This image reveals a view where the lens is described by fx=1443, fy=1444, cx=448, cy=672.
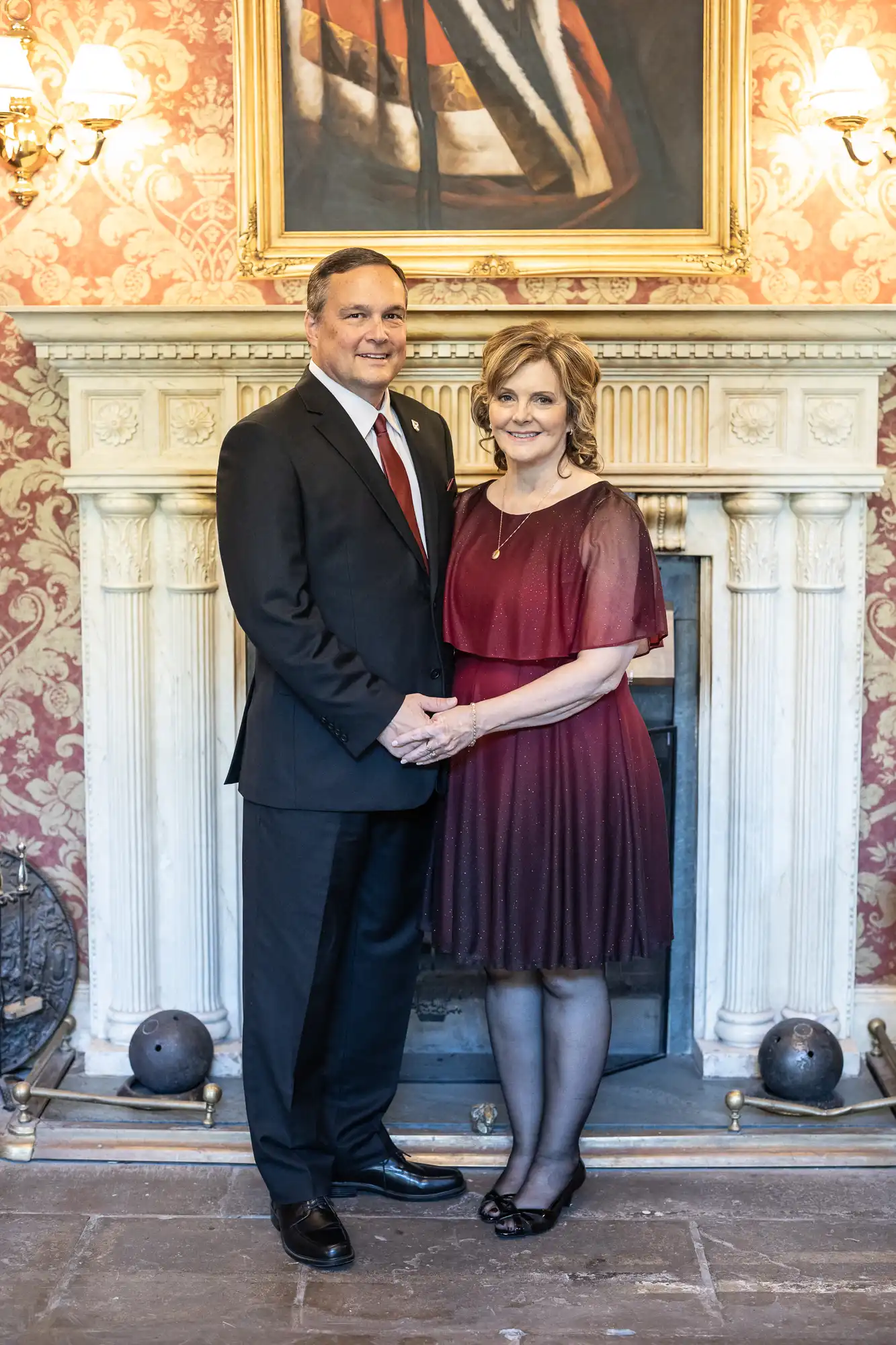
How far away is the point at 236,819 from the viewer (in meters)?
3.20

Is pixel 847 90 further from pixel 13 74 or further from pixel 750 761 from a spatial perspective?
pixel 13 74

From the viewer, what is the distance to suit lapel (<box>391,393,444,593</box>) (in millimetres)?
2508

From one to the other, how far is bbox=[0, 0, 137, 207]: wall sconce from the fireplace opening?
149 centimetres

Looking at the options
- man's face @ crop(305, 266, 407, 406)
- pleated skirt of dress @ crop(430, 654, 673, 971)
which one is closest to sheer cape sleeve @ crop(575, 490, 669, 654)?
pleated skirt of dress @ crop(430, 654, 673, 971)

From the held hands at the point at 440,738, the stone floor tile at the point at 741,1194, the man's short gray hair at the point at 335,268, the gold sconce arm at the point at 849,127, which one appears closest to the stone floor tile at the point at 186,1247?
the stone floor tile at the point at 741,1194

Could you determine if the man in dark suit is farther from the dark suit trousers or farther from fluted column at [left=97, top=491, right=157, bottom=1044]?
fluted column at [left=97, top=491, right=157, bottom=1044]

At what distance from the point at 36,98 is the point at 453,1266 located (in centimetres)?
245

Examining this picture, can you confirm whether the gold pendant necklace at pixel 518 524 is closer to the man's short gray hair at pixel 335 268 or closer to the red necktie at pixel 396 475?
the red necktie at pixel 396 475

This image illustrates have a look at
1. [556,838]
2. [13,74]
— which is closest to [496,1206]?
[556,838]

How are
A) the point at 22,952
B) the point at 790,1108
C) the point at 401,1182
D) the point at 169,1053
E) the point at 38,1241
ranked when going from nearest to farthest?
the point at 38,1241, the point at 401,1182, the point at 790,1108, the point at 169,1053, the point at 22,952

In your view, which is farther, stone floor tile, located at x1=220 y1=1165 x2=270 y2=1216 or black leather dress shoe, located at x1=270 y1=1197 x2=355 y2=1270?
stone floor tile, located at x1=220 y1=1165 x2=270 y2=1216

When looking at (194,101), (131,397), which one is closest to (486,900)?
(131,397)

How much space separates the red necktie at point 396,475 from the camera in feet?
8.11

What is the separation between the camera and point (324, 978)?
2.48 m
